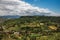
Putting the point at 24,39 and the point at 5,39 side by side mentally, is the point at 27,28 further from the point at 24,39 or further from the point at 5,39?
the point at 5,39

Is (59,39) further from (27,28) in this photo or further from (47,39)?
(27,28)

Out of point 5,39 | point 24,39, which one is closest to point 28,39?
point 24,39

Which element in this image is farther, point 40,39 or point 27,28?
point 27,28

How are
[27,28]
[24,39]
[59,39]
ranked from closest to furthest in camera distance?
[59,39] → [24,39] → [27,28]

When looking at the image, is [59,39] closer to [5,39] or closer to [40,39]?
[40,39]

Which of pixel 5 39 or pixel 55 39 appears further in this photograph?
pixel 55 39

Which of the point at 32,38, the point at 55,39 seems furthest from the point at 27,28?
the point at 55,39

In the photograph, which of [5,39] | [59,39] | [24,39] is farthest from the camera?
[24,39]

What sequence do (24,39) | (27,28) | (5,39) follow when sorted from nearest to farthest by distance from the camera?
1. (5,39)
2. (24,39)
3. (27,28)
